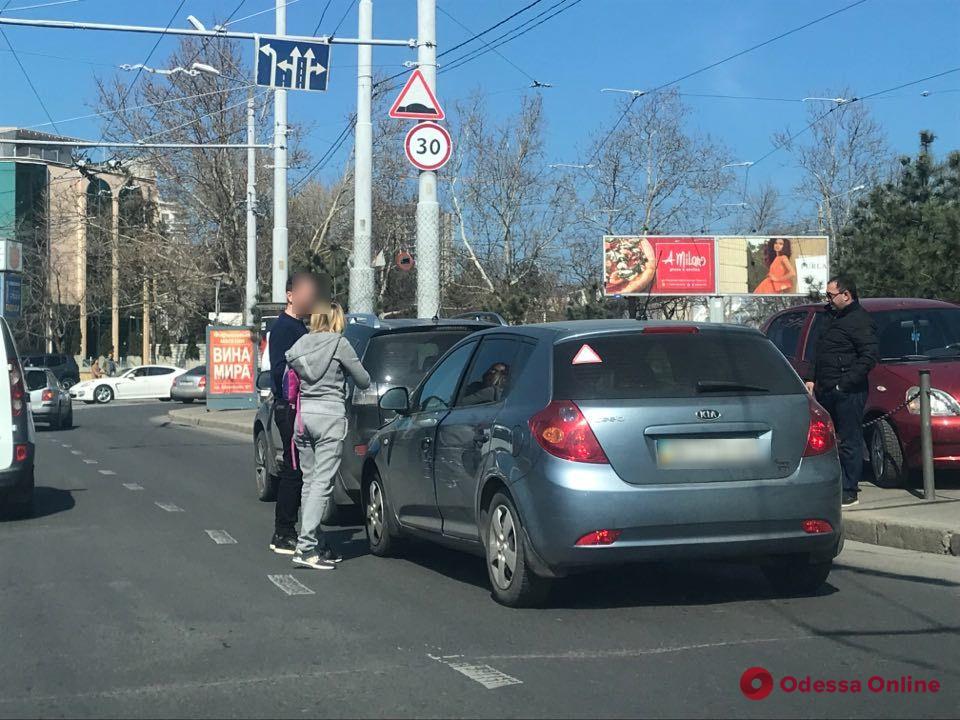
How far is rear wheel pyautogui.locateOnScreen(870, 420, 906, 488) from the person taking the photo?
415 inches

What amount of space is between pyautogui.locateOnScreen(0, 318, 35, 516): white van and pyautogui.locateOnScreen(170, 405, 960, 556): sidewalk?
7.00m

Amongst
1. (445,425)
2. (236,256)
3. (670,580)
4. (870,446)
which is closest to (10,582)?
(445,425)

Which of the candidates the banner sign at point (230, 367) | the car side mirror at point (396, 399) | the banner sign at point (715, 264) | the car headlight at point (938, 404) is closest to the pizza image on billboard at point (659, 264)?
the banner sign at point (715, 264)

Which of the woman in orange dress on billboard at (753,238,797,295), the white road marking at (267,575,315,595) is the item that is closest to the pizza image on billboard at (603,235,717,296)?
the woman in orange dress on billboard at (753,238,797,295)

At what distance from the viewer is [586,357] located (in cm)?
656

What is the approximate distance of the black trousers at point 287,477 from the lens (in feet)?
27.5

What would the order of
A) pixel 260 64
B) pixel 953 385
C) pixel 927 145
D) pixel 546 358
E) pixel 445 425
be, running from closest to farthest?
pixel 546 358
pixel 445 425
pixel 953 385
pixel 260 64
pixel 927 145

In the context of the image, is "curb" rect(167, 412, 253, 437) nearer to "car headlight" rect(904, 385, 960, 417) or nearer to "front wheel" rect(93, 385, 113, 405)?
"car headlight" rect(904, 385, 960, 417)

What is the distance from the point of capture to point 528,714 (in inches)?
186

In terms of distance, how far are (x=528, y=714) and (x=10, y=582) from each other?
4.42 meters

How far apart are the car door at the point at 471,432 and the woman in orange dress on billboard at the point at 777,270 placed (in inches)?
1700

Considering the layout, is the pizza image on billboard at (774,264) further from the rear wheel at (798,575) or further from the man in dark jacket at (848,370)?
the rear wheel at (798,575)

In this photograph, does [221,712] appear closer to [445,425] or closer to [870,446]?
[445,425]

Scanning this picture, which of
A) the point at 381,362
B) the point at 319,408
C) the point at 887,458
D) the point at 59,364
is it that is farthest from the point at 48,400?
the point at 59,364
